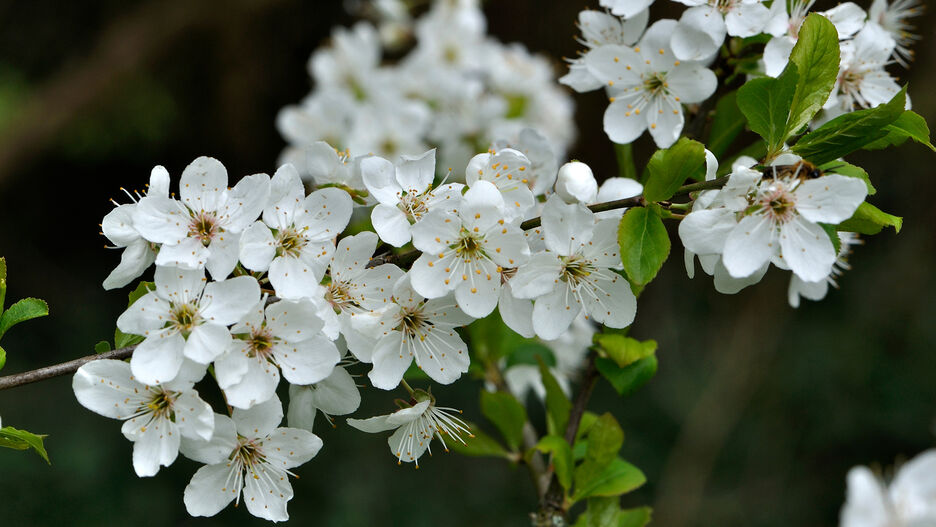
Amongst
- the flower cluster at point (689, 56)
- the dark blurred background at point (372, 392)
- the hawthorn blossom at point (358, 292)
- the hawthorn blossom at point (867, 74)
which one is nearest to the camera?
the hawthorn blossom at point (358, 292)

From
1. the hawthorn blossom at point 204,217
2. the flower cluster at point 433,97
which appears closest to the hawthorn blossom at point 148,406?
the hawthorn blossom at point 204,217

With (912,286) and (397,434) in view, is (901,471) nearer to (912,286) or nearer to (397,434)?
(397,434)

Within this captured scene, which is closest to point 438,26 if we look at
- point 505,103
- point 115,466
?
point 505,103

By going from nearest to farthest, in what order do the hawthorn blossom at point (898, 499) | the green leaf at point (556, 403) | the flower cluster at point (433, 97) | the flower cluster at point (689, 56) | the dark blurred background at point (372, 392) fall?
the hawthorn blossom at point (898, 499), the flower cluster at point (689, 56), the green leaf at point (556, 403), the flower cluster at point (433, 97), the dark blurred background at point (372, 392)

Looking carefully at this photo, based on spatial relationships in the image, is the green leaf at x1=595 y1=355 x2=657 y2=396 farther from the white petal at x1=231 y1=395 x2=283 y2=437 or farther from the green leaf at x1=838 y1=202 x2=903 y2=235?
the white petal at x1=231 y1=395 x2=283 y2=437

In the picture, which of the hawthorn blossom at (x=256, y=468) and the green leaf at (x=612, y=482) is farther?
the green leaf at (x=612, y=482)

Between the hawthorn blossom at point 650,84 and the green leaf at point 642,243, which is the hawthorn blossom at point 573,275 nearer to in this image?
the green leaf at point 642,243

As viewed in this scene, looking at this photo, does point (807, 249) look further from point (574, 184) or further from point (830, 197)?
point (574, 184)
